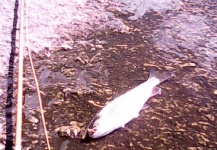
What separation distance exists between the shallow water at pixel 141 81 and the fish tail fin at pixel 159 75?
9 cm

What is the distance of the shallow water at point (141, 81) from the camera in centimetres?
416

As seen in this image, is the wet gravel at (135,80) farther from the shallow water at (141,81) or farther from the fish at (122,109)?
the fish at (122,109)

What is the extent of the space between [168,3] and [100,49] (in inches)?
99.4

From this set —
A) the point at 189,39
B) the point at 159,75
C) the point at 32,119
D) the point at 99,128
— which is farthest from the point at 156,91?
the point at 189,39

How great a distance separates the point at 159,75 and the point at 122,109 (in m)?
1.10

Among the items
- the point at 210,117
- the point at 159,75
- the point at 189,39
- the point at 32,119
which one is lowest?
the point at 32,119

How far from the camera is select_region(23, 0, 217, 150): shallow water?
4.16m

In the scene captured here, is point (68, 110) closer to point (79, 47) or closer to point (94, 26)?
point (79, 47)

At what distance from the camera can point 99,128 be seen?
3.93m

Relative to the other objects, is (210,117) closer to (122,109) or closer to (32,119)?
(122,109)

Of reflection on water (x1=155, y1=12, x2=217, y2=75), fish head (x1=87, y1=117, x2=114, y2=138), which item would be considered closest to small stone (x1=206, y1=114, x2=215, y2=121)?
reflection on water (x1=155, y1=12, x2=217, y2=75)

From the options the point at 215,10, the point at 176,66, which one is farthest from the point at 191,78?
the point at 215,10

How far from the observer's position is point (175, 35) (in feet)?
20.9

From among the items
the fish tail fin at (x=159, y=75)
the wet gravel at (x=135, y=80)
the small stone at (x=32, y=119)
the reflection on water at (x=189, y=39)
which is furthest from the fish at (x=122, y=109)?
the reflection on water at (x=189, y=39)
